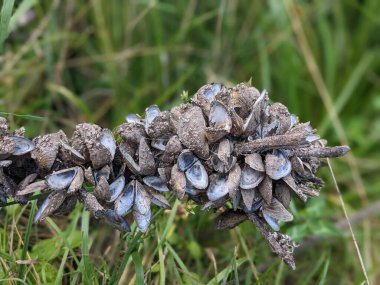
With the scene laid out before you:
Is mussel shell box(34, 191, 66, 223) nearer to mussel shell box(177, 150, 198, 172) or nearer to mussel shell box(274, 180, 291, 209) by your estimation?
mussel shell box(177, 150, 198, 172)

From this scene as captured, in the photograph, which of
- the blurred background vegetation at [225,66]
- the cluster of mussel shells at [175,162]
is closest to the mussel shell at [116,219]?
the cluster of mussel shells at [175,162]

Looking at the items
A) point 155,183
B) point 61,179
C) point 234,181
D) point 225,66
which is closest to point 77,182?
point 61,179

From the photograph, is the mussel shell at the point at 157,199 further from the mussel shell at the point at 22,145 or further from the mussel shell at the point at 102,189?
the mussel shell at the point at 22,145

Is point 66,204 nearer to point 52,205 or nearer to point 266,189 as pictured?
point 52,205

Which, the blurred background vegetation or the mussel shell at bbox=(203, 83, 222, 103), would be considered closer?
the mussel shell at bbox=(203, 83, 222, 103)

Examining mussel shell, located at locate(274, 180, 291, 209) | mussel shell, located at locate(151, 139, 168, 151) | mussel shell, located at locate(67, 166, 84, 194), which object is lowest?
mussel shell, located at locate(274, 180, 291, 209)

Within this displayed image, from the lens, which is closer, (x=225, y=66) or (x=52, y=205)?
(x=52, y=205)

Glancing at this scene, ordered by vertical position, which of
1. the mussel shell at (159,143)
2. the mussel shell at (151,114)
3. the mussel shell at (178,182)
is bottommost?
the mussel shell at (178,182)

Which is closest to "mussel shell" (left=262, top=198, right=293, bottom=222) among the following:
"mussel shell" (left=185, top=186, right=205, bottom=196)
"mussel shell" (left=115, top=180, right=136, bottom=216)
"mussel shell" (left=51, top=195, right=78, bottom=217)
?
"mussel shell" (left=185, top=186, right=205, bottom=196)
